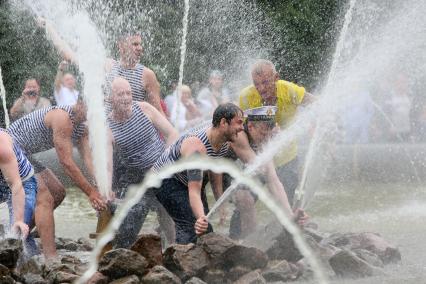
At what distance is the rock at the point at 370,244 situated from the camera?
7.73 m

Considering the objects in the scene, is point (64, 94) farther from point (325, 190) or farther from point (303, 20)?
point (303, 20)

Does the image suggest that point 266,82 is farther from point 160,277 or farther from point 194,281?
point 160,277

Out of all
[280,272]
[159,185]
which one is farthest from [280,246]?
[159,185]

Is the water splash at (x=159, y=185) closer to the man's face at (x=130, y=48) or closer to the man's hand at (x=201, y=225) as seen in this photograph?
the man's hand at (x=201, y=225)

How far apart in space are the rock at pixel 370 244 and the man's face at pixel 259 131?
3.28ft

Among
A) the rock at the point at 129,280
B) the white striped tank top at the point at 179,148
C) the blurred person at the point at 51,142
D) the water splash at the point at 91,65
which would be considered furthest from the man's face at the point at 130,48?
the rock at the point at 129,280

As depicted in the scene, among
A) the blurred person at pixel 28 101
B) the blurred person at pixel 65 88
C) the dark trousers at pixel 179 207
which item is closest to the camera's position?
the dark trousers at pixel 179 207

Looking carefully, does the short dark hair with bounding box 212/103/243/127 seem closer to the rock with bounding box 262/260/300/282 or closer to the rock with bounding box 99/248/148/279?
the rock with bounding box 262/260/300/282

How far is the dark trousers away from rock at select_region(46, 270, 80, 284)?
3.27 ft

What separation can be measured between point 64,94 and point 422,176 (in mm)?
5387

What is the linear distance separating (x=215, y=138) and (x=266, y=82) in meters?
1.50

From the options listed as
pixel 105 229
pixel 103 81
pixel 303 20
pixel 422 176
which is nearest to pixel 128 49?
pixel 103 81

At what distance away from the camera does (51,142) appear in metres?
7.65

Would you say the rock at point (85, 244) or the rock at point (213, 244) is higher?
the rock at point (213, 244)
